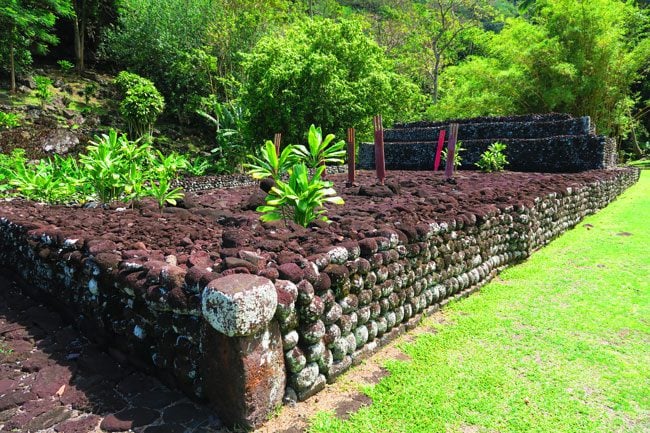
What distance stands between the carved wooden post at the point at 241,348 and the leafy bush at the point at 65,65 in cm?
2144

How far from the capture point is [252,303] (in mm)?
2080

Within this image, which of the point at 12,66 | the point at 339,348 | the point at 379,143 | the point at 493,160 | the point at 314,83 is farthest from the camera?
A: the point at 12,66

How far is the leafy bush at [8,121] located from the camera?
1320 cm

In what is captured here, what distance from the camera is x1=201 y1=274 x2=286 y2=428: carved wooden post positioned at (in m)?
2.06

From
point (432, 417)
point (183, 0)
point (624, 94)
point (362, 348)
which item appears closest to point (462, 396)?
point (432, 417)

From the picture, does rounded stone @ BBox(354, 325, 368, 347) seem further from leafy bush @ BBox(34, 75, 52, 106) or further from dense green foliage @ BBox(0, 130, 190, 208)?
leafy bush @ BBox(34, 75, 52, 106)

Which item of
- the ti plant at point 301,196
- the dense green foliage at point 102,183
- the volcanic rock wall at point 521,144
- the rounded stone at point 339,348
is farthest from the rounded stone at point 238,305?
the volcanic rock wall at point 521,144

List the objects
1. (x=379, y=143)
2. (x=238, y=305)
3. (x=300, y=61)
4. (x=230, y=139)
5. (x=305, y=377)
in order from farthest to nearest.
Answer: (x=230, y=139) < (x=300, y=61) < (x=379, y=143) < (x=305, y=377) < (x=238, y=305)

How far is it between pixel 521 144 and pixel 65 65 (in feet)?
63.8

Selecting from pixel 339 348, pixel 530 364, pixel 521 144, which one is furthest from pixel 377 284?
pixel 521 144

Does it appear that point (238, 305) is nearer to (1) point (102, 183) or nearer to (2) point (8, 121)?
(1) point (102, 183)

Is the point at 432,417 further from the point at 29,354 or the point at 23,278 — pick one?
the point at 23,278

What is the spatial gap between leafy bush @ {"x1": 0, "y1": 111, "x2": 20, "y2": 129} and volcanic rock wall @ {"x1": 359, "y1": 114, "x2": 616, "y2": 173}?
37.1ft

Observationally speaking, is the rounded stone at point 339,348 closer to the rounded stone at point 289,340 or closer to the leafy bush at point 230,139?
the rounded stone at point 289,340
